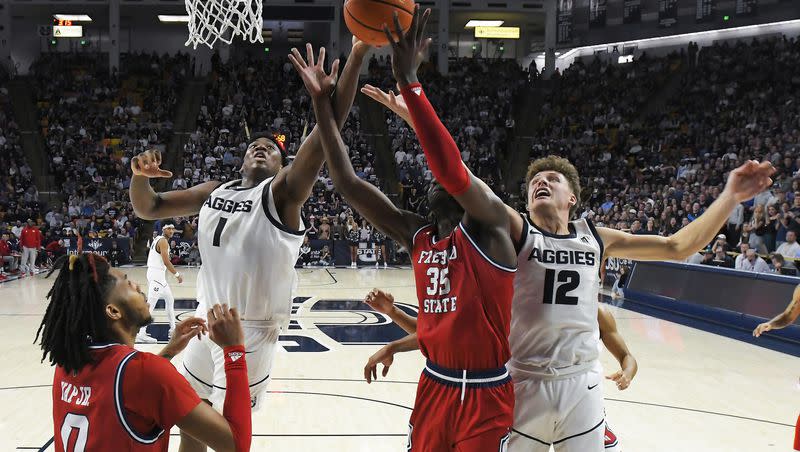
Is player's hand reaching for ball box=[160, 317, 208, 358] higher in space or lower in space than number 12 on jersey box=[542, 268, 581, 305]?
lower

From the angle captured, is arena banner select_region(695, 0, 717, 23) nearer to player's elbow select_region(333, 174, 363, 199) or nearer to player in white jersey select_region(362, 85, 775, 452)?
player in white jersey select_region(362, 85, 775, 452)

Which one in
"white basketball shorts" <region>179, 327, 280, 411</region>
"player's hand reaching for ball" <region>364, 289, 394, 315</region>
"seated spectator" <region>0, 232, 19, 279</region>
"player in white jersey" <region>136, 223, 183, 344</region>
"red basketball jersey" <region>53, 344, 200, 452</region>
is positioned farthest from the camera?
"seated spectator" <region>0, 232, 19, 279</region>

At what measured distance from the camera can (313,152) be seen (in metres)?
3.45

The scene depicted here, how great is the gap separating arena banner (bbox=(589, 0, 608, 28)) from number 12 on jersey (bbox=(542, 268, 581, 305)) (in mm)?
31579

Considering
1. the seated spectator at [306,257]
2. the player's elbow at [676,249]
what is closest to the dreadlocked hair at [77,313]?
the player's elbow at [676,249]

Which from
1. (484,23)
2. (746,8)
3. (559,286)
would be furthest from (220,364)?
(484,23)

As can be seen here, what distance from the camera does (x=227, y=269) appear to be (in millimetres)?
3705

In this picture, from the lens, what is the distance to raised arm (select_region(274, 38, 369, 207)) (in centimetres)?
308

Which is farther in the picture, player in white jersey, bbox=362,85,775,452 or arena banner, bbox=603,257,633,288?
arena banner, bbox=603,257,633,288

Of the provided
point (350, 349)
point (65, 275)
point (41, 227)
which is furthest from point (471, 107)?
point (65, 275)

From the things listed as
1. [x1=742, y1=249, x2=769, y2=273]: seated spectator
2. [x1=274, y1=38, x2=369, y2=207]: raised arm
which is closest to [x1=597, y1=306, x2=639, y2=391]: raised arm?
[x1=274, y1=38, x2=369, y2=207]: raised arm

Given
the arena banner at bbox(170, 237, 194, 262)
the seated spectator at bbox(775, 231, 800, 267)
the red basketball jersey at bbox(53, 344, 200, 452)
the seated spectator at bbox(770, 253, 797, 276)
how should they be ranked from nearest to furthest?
1. the red basketball jersey at bbox(53, 344, 200, 452)
2. the seated spectator at bbox(770, 253, 797, 276)
3. the seated spectator at bbox(775, 231, 800, 267)
4. the arena banner at bbox(170, 237, 194, 262)

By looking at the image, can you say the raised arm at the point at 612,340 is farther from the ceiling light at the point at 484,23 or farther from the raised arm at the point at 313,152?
the ceiling light at the point at 484,23

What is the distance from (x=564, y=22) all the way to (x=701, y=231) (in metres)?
31.8
